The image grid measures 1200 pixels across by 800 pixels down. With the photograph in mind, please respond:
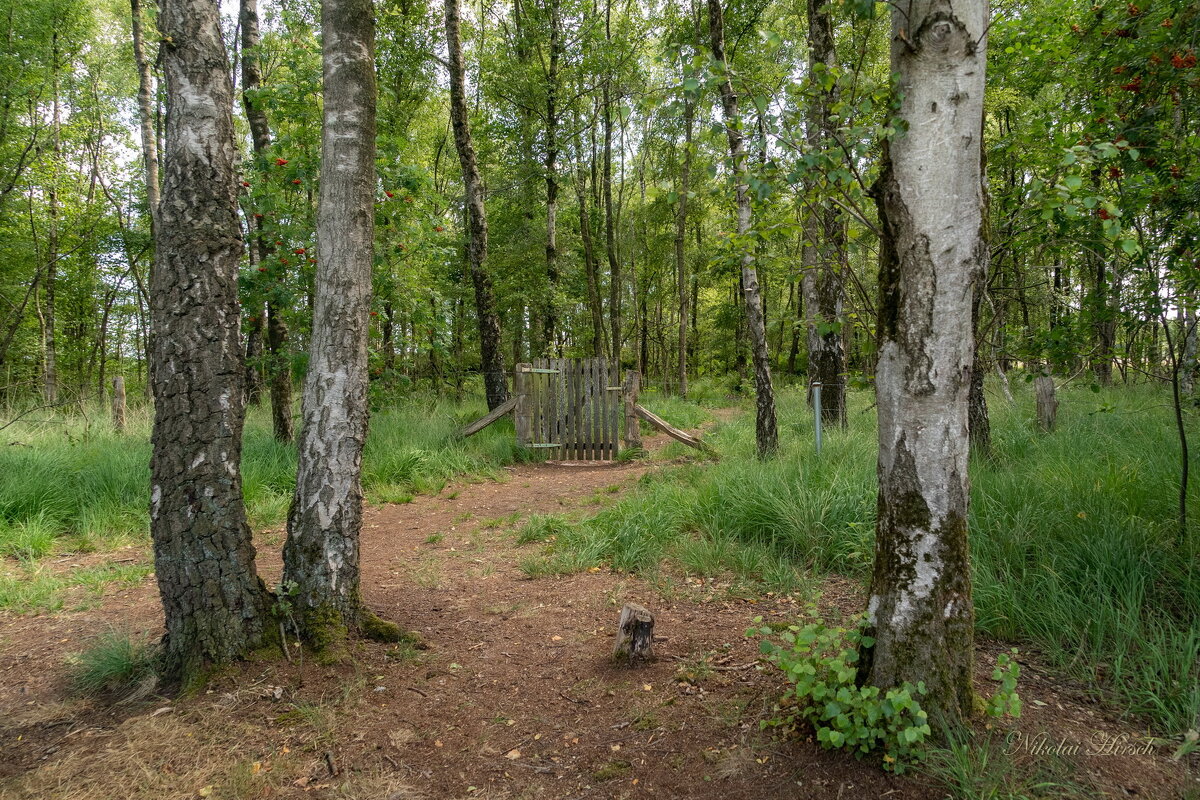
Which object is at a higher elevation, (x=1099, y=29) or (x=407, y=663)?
(x=1099, y=29)

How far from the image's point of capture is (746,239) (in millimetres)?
2932

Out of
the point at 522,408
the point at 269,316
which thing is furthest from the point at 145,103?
the point at 522,408

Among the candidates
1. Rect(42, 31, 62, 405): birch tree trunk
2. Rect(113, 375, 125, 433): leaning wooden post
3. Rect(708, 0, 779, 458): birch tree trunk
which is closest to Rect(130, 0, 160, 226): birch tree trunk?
Rect(113, 375, 125, 433): leaning wooden post

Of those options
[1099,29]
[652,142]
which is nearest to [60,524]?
[1099,29]

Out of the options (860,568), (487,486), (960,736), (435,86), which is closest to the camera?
(960,736)

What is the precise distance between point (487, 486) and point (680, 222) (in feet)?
43.7

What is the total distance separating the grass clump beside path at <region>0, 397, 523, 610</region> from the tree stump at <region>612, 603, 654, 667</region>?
13.7 feet

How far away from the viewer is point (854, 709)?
2213 millimetres

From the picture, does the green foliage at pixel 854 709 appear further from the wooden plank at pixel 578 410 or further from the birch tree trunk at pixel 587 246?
the birch tree trunk at pixel 587 246

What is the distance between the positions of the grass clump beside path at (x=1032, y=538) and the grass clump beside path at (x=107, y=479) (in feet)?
10.9

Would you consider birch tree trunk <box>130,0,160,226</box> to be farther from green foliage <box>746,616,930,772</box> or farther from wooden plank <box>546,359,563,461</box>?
green foliage <box>746,616,930,772</box>

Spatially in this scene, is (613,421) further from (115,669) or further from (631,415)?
(115,669)

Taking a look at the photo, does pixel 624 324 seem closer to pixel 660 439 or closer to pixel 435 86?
pixel 435 86

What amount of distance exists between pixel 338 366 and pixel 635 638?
2.22 meters
